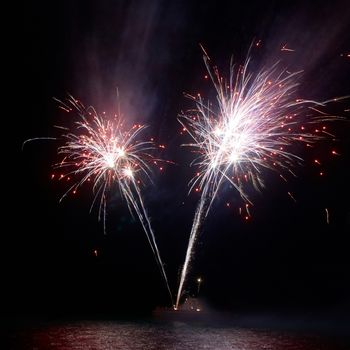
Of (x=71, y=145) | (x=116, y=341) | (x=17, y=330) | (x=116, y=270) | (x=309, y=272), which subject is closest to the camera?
(x=71, y=145)

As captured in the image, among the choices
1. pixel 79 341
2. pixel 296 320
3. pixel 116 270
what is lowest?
pixel 79 341

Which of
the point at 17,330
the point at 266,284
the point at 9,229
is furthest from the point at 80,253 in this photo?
the point at 266,284

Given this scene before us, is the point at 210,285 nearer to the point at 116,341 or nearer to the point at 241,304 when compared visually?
the point at 241,304

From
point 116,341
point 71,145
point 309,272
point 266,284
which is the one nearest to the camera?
point 71,145

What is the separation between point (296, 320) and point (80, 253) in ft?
63.3

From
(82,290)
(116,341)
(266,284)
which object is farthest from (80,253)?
(266,284)

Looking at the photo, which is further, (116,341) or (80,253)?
(80,253)

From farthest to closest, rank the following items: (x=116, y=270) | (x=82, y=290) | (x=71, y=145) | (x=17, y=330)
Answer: (x=116, y=270) → (x=82, y=290) → (x=17, y=330) → (x=71, y=145)

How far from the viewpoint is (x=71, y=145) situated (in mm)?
17141

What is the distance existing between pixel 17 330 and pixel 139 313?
19428 mm

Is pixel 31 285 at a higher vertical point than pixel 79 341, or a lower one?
higher

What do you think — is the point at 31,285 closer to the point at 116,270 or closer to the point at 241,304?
the point at 116,270

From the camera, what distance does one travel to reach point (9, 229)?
31094 millimetres

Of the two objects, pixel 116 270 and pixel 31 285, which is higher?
pixel 116 270
